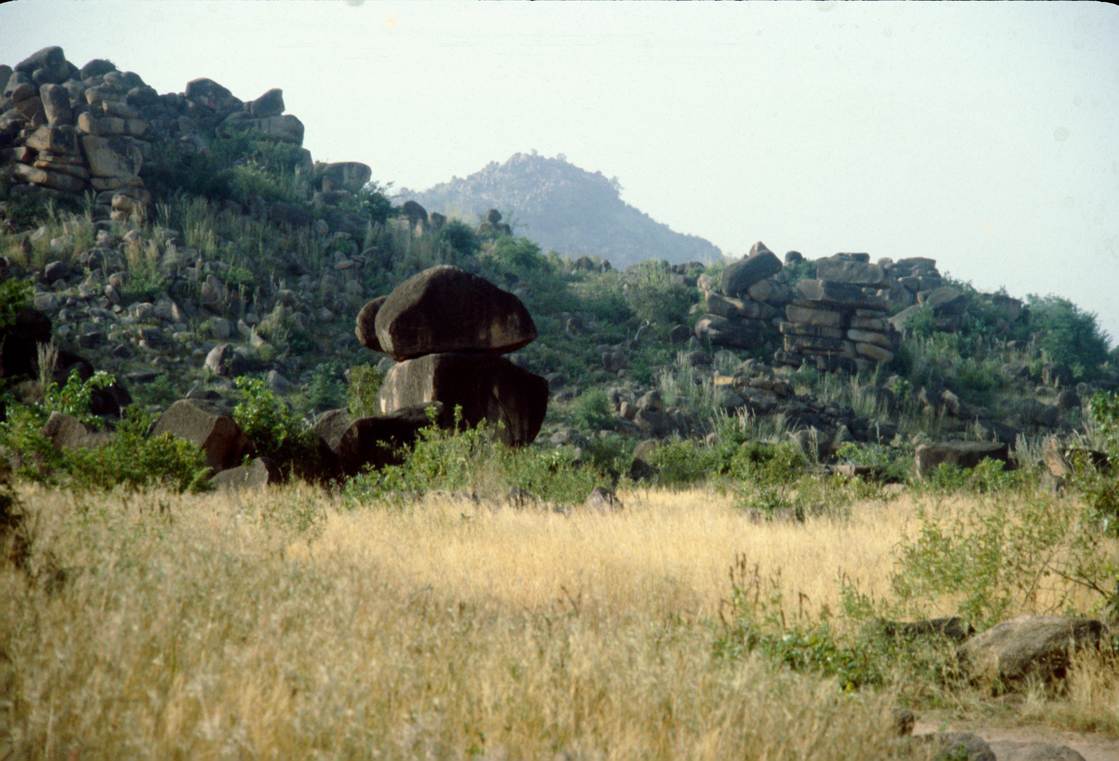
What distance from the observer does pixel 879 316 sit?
3397 cm

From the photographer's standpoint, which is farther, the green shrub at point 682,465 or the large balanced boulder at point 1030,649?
the green shrub at point 682,465

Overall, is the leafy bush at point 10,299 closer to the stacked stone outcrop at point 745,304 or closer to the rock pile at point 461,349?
the rock pile at point 461,349

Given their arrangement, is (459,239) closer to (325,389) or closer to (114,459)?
(325,389)

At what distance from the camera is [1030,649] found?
19.3 ft

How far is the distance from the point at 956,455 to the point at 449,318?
828 cm

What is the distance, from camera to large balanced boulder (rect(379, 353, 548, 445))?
53.8 feet

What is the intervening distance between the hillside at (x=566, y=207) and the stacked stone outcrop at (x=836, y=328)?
65525mm

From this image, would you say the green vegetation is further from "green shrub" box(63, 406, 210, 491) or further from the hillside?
the hillside

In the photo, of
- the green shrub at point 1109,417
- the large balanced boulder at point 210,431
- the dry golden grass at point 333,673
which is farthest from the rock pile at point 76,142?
the green shrub at point 1109,417

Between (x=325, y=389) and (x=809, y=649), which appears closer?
(x=809, y=649)

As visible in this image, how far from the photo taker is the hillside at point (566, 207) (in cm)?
10494

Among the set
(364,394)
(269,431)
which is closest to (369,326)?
(364,394)

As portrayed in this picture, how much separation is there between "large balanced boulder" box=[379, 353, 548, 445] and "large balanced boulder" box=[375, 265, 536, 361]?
226 mm

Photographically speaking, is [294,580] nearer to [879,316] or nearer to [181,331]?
[181,331]
